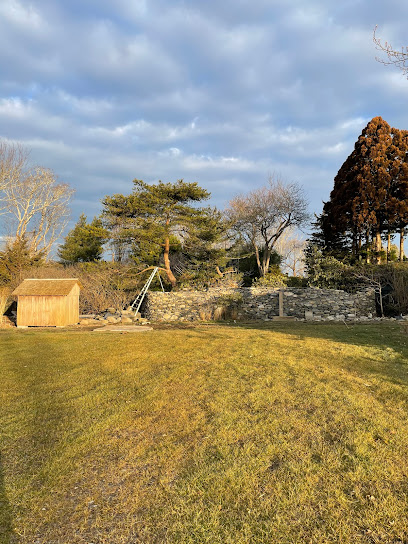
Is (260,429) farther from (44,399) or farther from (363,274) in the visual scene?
(363,274)

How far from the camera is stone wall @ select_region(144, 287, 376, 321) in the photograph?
48.8 feet

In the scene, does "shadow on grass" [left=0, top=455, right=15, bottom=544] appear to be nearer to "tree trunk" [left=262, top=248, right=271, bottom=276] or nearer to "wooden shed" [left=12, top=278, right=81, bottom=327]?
"wooden shed" [left=12, top=278, right=81, bottom=327]

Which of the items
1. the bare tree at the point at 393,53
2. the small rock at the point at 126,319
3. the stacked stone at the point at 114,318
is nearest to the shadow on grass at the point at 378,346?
the bare tree at the point at 393,53

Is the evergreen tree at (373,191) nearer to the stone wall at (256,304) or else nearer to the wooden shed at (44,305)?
the stone wall at (256,304)

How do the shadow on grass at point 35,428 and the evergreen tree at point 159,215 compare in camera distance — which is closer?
the shadow on grass at point 35,428

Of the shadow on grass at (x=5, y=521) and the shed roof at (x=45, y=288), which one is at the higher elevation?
the shed roof at (x=45, y=288)

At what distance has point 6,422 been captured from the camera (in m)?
3.65

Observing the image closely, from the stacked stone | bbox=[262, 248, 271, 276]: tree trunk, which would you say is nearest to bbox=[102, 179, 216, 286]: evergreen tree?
the stacked stone

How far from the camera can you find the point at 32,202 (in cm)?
2519

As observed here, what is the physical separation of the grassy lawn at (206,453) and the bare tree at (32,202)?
19827 mm

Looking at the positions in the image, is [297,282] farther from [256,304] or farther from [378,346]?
[378,346]

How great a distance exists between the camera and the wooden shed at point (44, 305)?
45.9 feet

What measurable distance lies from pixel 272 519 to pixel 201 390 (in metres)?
2.46

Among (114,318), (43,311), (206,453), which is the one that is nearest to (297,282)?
(114,318)
